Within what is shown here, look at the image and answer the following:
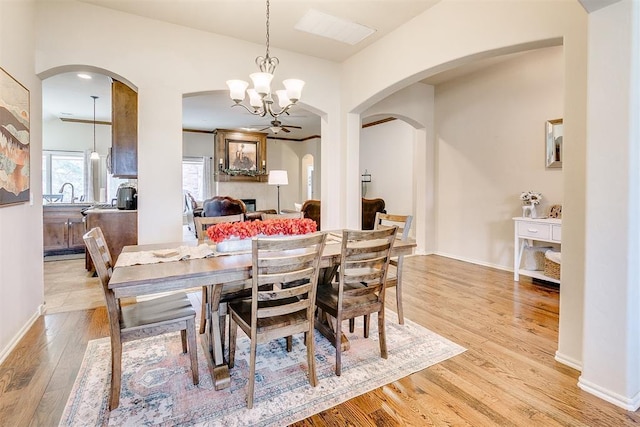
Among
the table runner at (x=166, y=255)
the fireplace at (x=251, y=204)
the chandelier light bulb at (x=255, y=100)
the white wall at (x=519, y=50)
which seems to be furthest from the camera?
the fireplace at (x=251, y=204)

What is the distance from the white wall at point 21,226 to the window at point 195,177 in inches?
258

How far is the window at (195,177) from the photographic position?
31.5 feet

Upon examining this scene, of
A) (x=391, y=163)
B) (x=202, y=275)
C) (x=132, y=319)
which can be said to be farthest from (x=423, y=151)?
(x=132, y=319)

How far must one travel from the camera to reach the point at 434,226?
5.89 metres

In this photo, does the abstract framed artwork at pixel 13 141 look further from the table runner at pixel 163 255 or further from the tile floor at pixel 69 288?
the tile floor at pixel 69 288

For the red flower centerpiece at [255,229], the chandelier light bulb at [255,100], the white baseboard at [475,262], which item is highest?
the chandelier light bulb at [255,100]

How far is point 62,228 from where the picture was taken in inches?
220

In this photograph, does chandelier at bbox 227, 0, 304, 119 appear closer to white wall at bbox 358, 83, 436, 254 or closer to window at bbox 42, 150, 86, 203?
white wall at bbox 358, 83, 436, 254

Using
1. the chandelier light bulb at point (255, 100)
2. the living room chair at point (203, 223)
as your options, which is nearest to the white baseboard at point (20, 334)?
the living room chair at point (203, 223)

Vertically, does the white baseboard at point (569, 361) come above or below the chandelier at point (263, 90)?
below

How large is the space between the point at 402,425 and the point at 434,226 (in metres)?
4.58

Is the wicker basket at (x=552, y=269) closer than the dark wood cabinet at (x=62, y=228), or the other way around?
the wicker basket at (x=552, y=269)

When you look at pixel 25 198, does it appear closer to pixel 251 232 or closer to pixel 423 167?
pixel 251 232

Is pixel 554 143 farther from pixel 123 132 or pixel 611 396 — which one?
pixel 123 132
